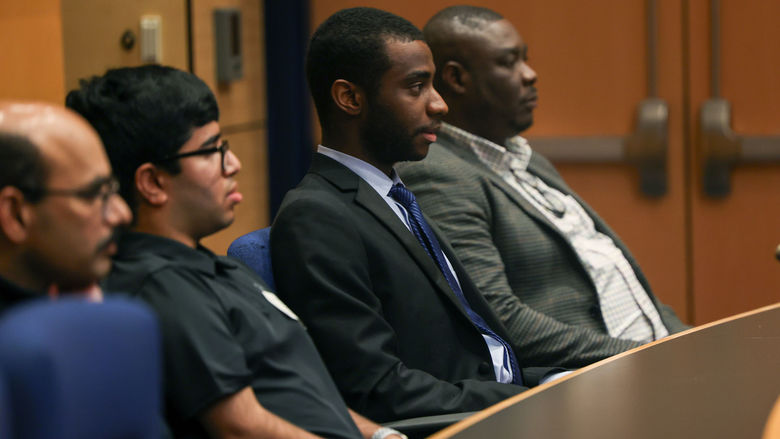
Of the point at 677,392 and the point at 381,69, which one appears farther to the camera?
the point at 381,69

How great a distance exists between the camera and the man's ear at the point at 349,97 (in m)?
2.04

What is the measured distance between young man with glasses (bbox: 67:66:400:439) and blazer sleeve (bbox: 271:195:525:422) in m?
0.15

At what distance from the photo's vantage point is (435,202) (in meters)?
2.34

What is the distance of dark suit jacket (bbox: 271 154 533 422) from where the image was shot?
1.76 meters

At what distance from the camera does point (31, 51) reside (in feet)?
9.87

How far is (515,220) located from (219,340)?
1142 millimetres

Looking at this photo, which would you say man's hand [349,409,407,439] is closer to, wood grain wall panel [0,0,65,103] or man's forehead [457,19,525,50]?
man's forehead [457,19,525,50]

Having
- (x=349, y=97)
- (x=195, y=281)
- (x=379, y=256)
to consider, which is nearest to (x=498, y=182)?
(x=349, y=97)

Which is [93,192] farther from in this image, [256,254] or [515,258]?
[515,258]

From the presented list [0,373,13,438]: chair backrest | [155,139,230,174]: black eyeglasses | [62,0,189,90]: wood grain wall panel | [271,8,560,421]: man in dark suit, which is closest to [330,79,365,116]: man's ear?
[271,8,560,421]: man in dark suit

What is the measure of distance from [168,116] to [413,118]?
2.22ft

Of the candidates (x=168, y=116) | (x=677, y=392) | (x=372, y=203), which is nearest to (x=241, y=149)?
(x=372, y=203)

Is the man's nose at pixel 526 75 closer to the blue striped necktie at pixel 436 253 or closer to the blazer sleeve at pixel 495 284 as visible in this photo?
the blazer sleeve at pixel 495 284

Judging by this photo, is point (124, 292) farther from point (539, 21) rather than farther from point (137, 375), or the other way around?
point (539, 21)
